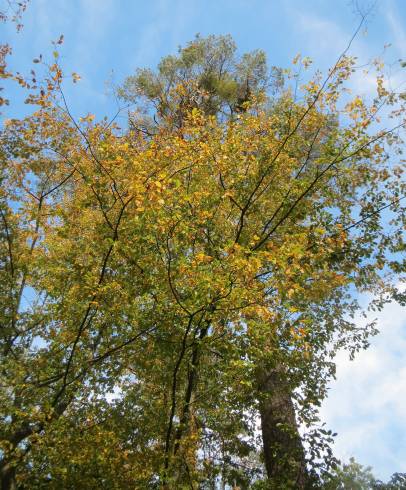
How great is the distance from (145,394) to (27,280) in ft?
12.5

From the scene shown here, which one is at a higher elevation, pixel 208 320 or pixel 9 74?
pixel 9 74

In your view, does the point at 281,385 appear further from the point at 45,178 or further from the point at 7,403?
the point at 45,178

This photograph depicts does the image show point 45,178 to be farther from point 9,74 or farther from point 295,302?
point 295,302

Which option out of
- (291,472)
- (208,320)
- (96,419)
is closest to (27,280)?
(96,419)

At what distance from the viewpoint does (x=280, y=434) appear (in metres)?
8.54

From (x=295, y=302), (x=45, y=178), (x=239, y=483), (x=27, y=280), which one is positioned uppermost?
(x=45, y=178)

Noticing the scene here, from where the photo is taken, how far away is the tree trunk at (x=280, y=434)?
723 cm

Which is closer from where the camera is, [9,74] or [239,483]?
[9,74]

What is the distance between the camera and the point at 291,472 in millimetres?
7297

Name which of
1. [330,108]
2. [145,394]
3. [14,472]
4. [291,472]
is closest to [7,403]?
[14,472]

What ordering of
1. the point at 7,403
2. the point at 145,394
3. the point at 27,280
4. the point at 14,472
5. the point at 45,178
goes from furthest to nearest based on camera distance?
the point at 45,178, the point at 27,280, the point at 145,394, the point at 14,472, the point at 7,403

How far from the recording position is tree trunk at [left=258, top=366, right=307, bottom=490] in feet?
23.7

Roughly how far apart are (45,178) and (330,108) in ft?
22.9

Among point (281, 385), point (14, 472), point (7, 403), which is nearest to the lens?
point (7, 403)
